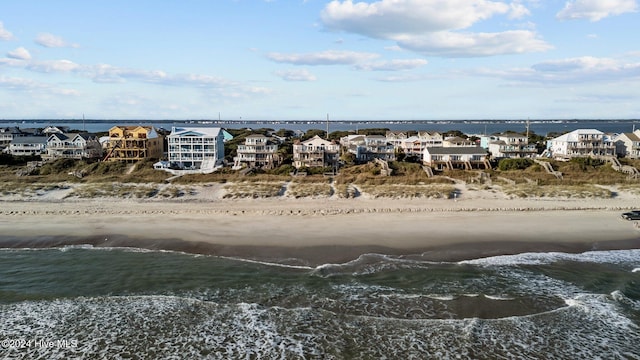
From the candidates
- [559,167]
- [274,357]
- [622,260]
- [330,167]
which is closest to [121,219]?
[274,357]

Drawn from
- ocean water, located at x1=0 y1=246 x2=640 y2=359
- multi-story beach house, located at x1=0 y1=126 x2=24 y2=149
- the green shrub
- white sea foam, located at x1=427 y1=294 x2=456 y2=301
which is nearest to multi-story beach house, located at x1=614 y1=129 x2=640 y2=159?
the green shrub

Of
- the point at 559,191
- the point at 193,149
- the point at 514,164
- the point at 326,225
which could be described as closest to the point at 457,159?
the point at 514,164

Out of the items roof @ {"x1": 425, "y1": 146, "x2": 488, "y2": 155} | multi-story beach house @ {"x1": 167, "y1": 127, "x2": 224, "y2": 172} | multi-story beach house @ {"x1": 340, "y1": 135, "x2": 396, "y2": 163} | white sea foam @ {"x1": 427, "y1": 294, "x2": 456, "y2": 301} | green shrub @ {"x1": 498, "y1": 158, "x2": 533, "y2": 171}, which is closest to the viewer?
white sea foam @ {"x1": 427, "y1": 294, "x2": 456, "y2": 301}

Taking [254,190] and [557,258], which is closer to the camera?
[557,258]

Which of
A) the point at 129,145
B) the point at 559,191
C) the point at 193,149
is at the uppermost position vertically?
the point at 129,145

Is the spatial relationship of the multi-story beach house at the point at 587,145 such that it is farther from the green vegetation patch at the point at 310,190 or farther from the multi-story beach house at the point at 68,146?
the multi-story beach house at the point at 68,146

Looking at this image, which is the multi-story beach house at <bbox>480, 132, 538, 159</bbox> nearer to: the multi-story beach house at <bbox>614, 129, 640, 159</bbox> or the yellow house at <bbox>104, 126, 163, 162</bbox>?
the multi-story beach house at <bbox>614, 129, 640, 159</bbox>

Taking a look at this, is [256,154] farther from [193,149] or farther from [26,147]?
[26,147]
